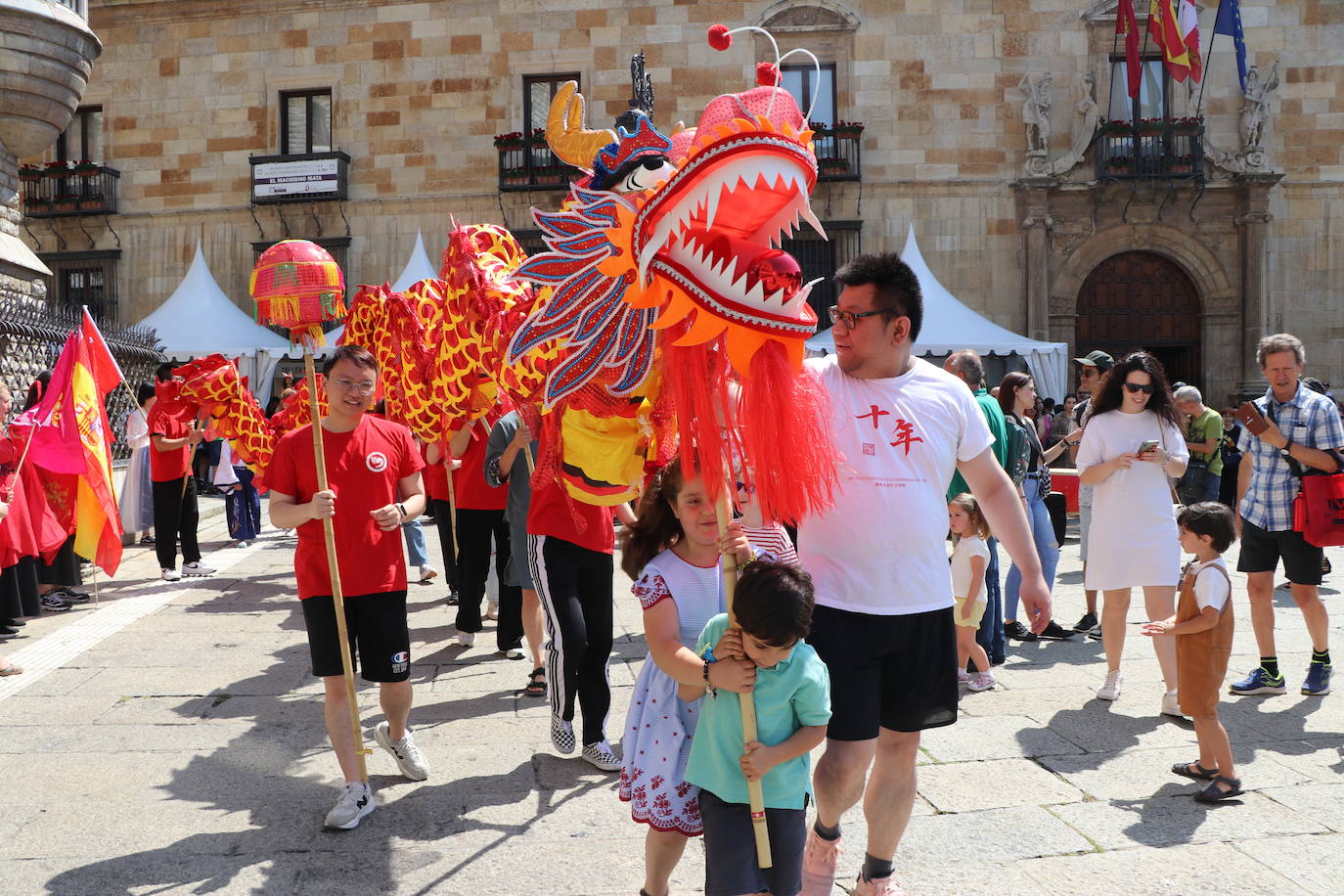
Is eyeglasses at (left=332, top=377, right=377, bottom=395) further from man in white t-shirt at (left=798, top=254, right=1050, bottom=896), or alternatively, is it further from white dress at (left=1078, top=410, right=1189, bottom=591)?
white dress at (left=1078, top=410, right=1189, bottom=591)

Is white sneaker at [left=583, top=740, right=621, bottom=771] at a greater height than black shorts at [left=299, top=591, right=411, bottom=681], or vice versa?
black shorts at [left=299, top=591, right=411, bottom=681]

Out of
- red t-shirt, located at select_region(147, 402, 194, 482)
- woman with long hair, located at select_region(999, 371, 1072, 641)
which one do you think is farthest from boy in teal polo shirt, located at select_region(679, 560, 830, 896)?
red t-shirt, located at select_region(147, 402, 194, 482)

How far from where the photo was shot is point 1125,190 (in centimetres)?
1894

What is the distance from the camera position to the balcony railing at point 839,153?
62.1ft

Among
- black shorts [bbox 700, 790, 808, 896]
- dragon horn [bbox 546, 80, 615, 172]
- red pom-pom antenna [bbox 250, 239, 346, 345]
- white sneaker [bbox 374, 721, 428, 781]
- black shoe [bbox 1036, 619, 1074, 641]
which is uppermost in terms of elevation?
dragon horn [bbox 546, 80, 615, 172]

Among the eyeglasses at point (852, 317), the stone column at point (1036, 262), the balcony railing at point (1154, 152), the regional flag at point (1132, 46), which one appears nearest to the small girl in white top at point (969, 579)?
the eyeglasses at point (852, 317)

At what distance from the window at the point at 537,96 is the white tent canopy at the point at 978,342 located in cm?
696


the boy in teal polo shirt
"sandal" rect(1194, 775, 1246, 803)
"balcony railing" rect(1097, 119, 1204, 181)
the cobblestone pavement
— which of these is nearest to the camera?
the boy in teal polo shirt

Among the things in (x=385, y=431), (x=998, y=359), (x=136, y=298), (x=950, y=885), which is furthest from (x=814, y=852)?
(x=136, y=298)

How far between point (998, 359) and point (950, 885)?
14278mm

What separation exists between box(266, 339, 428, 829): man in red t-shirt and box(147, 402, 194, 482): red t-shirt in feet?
17.4

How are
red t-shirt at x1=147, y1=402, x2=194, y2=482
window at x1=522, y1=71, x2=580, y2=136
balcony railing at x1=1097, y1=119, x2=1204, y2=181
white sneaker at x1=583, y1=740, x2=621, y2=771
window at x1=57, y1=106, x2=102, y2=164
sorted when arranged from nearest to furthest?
white sneaker at x1=583, y1=740, x2=621, y2=771
red t-shirt at x1=147, y1=402, x2=194, y2=482
balcony railing at x1=1097, y1=119, x2=1204, y2=181
window at x1=522, y1=71, x2=580, y2=136
window at x1=57, y1=106, x2=102, y2=164

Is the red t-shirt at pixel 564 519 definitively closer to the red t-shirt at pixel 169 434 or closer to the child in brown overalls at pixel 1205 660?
the child in brown overalls at pixel 1205 660

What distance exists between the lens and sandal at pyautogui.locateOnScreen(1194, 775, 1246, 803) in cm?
387
